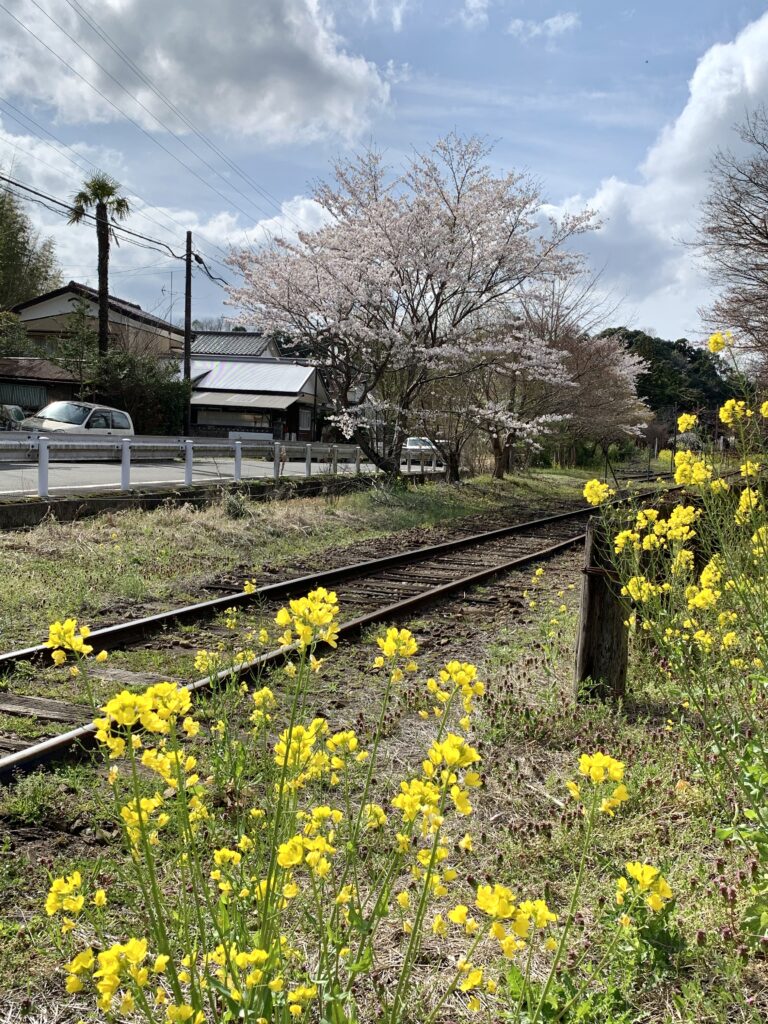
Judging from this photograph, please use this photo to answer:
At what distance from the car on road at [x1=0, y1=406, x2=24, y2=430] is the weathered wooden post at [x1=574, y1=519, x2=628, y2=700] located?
72.4 ft

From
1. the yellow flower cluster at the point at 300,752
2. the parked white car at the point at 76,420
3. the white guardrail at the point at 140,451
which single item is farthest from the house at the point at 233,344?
the yellow flower cluster at the point at 300,752

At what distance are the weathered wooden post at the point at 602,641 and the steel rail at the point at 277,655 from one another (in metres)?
1.78

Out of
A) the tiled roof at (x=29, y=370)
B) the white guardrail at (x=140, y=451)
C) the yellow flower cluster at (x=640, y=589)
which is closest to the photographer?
the yellow flower cluster at (x=640, y=589)

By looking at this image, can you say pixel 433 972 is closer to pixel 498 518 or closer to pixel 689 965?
pixel 689 965

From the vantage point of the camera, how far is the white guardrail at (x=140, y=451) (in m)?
11.4

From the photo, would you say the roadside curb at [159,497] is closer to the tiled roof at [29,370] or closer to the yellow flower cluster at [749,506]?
the yellow flower cluster at [749,506]

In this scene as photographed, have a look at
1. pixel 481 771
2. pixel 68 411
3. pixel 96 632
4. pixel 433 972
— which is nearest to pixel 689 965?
pixel 433 972

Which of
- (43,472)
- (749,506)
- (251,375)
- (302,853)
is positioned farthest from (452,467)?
(251,375)

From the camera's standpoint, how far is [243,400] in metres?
44.1

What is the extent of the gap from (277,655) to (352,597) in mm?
2602

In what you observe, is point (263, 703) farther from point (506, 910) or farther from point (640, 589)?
point (640, 589)

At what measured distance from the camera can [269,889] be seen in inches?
68.4

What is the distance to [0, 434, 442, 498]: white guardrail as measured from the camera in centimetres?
1135

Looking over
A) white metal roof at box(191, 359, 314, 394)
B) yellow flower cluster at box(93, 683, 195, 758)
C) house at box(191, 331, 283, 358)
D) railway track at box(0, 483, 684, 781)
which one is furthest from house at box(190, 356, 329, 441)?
yellow flower cluster at box(93, 683, 195, 758)
